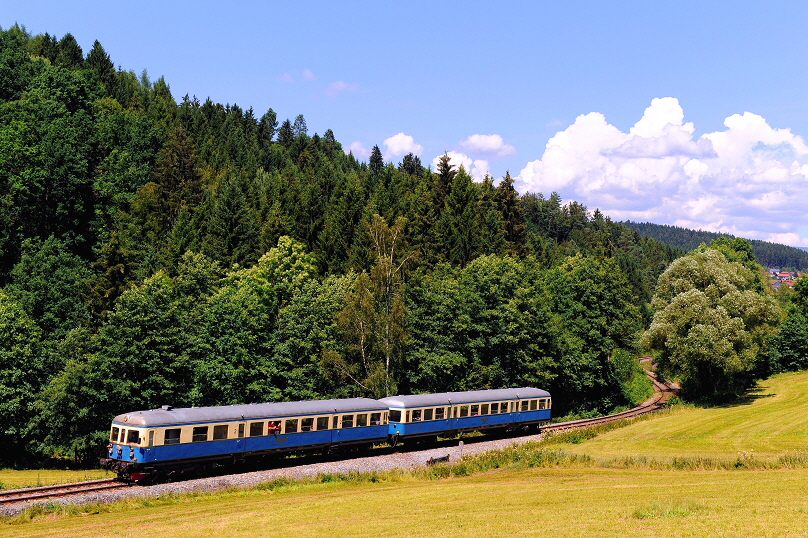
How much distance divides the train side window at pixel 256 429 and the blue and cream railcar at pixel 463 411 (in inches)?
373

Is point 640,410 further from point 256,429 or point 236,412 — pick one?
point 236,412

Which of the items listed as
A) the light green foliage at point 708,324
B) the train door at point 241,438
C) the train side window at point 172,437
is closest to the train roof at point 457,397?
the train door at point 241,438

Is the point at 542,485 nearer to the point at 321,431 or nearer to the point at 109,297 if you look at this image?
the point at 321,431

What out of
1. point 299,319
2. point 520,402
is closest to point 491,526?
point 520,402

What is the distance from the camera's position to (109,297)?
62.2m

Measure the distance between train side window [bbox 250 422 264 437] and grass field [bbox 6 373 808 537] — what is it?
14.6 feet

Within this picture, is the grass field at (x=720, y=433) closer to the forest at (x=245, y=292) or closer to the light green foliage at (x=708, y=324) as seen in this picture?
the light green foliage at (x=708, y=324)

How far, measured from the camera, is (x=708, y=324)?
62.1 metres

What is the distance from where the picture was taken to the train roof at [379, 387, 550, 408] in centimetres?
4312

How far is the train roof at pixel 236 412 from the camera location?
32344mm

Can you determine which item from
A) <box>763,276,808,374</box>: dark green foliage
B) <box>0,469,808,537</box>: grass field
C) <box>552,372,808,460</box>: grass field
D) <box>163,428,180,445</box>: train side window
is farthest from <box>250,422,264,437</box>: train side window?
<box>763,276,808,374</box>: dark green foliage

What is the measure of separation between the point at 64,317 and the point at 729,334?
61009mm

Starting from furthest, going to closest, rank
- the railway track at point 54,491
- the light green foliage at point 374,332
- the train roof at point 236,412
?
the light green foliage at point 374,332, the train roof at point 236,412, the railway track at point 54,491

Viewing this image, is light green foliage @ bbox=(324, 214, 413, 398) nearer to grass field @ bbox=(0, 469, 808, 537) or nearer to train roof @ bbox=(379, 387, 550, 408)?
train roof @ bbox=(379, 387, 550, 408)
